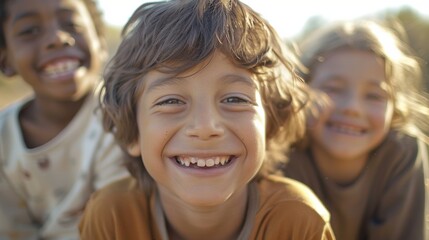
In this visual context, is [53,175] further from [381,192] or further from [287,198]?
[381,192]

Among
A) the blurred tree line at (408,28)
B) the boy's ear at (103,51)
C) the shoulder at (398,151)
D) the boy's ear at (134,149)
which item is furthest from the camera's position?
the boy's ear at (103,51)

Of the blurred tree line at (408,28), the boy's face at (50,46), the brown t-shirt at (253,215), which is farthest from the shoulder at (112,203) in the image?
the blurred tree line at (408,28)

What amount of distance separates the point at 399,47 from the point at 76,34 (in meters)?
1.54

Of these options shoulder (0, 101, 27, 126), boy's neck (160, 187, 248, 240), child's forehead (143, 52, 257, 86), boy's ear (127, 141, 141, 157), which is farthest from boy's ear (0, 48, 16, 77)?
child's forehead (143, 52, 257, 86)

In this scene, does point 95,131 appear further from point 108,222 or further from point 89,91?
point 108,222

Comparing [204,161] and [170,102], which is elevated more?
[170,102]

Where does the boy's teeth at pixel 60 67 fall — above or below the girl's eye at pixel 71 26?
below

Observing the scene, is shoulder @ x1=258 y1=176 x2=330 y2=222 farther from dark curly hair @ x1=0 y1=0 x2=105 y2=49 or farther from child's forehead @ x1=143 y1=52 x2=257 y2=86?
dark curly hair @ x1=0 y1=0 x2=105 y2=49

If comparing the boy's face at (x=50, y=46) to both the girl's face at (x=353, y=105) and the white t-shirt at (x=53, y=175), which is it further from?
the girl's face at (x=353, y=105)

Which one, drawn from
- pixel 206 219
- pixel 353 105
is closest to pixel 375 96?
pixel 353 105

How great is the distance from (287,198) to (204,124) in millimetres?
514

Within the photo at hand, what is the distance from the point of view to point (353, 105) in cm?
246

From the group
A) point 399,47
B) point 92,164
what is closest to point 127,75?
point 92,164

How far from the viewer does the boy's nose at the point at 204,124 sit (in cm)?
174
